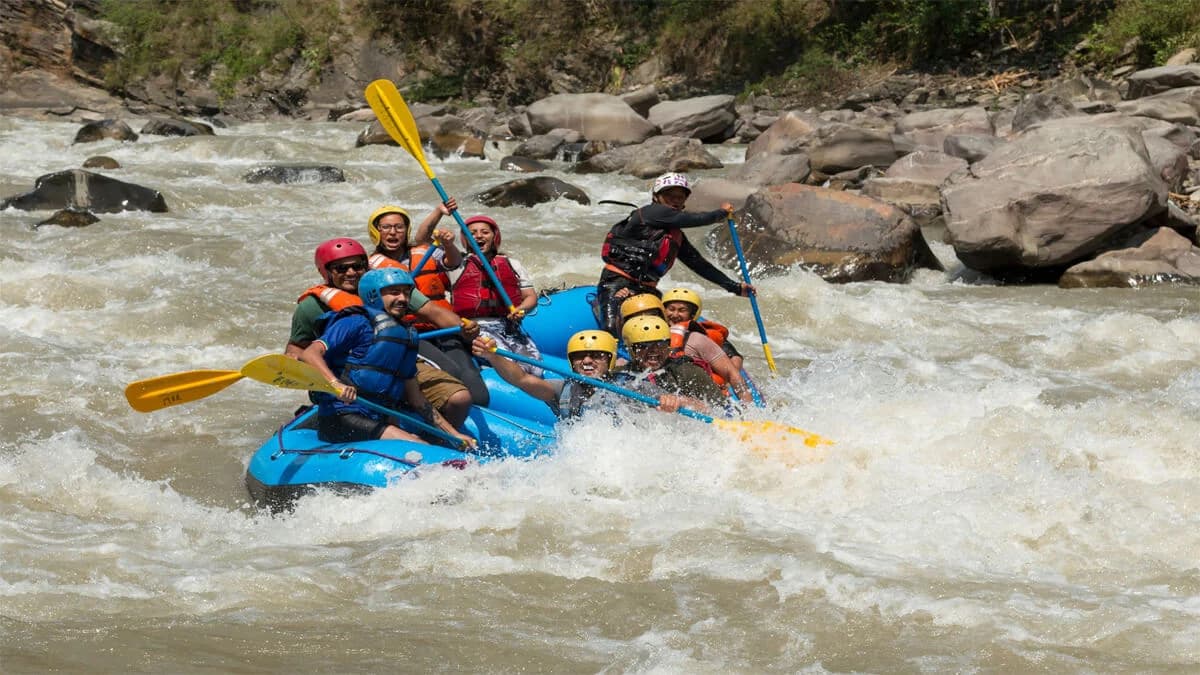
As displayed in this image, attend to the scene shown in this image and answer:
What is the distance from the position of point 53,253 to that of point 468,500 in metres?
6.35

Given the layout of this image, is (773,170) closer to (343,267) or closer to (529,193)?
(529,193)

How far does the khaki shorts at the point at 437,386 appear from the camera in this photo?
5.62 metres

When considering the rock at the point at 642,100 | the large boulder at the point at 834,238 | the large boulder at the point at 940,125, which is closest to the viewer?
the large boulder at the point at 834,238

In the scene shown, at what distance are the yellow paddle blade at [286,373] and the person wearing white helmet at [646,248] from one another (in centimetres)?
188

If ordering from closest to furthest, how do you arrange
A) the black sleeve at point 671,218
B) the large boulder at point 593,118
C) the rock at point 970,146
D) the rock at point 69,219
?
the black sleeve at point 671,218
the rock at point 69,219
the rock at point 970,146
the large boulder at point 593,118

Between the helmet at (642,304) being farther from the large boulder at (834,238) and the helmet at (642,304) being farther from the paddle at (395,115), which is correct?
the large boulder at (834,238)

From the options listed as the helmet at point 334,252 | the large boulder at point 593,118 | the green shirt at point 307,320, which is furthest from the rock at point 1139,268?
the large boulder at point 593,118

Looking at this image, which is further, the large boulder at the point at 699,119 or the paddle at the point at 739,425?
the large boulder at the point at 699,119

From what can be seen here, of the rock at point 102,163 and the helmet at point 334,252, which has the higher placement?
the helmet at point 334,252

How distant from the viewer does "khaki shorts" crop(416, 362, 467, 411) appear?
5.62m

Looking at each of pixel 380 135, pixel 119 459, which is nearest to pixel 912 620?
pixel 119 459

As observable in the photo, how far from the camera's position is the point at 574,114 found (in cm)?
1845

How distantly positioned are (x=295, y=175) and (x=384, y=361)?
31.7ft

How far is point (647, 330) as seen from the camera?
18.2ft
